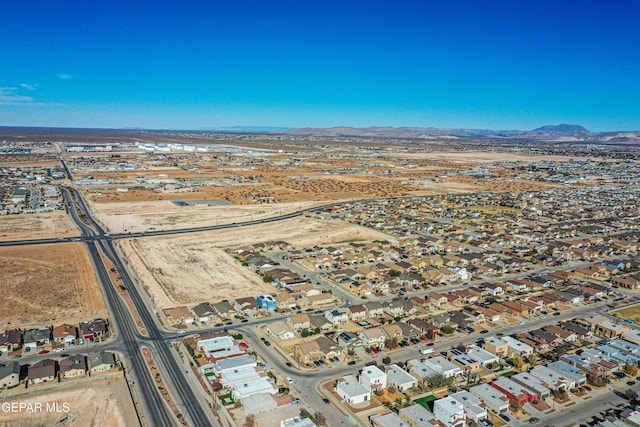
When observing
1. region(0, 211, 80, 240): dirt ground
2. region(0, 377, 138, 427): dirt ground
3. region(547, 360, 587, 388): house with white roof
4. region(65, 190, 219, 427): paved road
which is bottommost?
region(0, 377, 138, 427): dirt ground

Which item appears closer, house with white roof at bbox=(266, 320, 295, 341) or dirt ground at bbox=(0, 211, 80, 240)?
house with white roof at bbox=(266, 320, 295, 341)

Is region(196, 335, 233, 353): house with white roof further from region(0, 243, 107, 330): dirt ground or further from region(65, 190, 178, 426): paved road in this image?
region(0, 243, 107, 330): dirt ground

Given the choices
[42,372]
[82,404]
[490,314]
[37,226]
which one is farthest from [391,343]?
[37,226]

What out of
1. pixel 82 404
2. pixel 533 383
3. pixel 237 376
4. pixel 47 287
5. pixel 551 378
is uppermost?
pixel 551 378

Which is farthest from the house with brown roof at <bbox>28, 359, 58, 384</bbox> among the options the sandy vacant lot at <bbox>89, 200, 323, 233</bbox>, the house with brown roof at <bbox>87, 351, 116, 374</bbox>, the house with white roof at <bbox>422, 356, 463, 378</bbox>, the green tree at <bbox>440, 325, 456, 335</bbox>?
the sandy vacant lot at <bbox>89, 200, 323, 233</bbox>

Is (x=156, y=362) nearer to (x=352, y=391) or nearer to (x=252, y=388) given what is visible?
(x=252, y=388)

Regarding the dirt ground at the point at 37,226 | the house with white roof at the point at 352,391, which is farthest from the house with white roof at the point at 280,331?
the dirt ground at the point at 37,226
